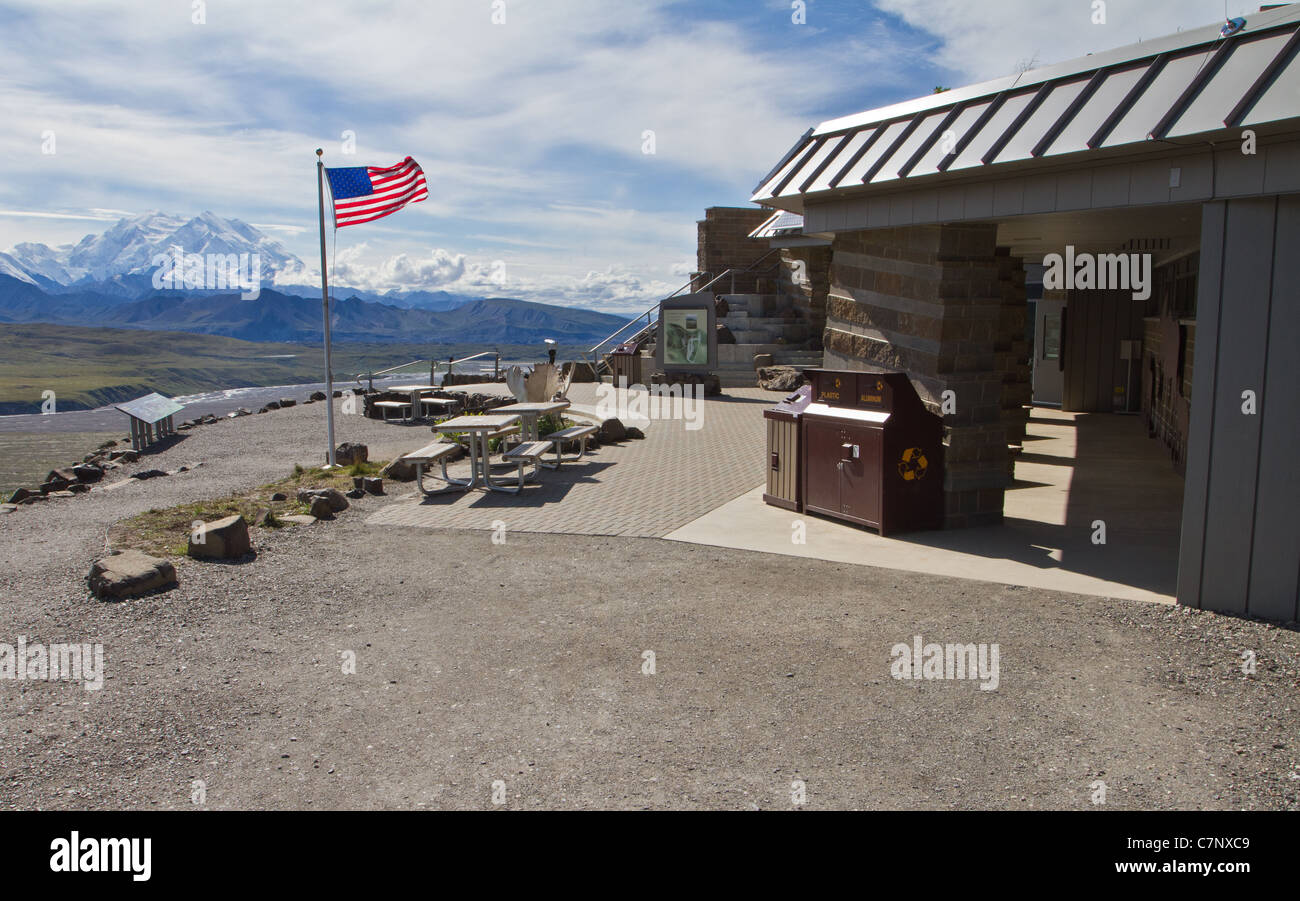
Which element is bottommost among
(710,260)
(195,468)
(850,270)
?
(195,468)

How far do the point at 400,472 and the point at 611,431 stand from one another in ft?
12.8

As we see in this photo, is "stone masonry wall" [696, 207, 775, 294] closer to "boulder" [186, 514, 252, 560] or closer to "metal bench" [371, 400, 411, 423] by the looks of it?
"metal bench" [371, 400, 411, 423]

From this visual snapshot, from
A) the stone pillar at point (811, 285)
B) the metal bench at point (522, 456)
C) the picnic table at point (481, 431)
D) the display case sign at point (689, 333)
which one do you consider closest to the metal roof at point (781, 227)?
the stone pillar at point (811, 285)

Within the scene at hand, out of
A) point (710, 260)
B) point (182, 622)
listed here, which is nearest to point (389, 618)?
point (182, 622)

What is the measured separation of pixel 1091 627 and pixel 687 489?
546cm

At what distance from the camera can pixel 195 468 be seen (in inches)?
556

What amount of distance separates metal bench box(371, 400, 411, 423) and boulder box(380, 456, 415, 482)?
8936 mm

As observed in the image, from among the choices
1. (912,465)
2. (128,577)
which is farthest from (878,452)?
(128,577)

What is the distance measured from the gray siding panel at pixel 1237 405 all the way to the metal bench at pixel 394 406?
17296 mm

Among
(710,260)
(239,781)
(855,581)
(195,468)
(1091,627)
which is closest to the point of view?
(239,781)

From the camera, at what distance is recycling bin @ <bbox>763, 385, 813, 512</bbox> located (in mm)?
9055

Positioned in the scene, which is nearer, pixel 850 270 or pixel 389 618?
pixel 389 618

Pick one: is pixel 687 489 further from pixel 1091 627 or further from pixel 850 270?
pixel 1091 627

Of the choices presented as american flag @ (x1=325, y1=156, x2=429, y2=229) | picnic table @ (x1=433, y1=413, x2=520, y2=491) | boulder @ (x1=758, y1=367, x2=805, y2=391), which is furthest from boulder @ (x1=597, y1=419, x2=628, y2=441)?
boulder @ (x1=758, y1=367, x2=805, y2=391)
